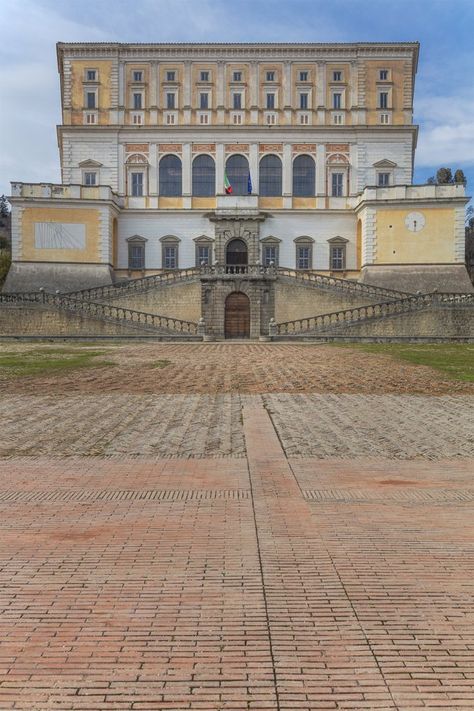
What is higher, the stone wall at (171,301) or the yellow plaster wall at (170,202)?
the yellow plaster wall at (170,202)

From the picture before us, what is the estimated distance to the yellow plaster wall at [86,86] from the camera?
54281 millimetres

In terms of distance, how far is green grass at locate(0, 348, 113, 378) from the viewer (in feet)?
71.6

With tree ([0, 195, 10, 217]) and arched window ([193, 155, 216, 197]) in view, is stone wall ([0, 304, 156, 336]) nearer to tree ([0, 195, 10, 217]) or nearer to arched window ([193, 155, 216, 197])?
arched window ([193, 155, 216, 197])

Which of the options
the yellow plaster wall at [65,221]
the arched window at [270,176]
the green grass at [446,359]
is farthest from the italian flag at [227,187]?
the green grass at [446,359]

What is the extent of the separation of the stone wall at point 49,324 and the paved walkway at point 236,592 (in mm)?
32139

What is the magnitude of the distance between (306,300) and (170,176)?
18.1 meters

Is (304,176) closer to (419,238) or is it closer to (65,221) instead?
(419,238)

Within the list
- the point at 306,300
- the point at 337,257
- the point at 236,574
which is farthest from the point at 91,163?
the point at 236,574

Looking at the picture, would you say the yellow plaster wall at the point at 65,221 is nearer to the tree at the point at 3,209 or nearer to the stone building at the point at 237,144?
the stone building at the point at 237,144

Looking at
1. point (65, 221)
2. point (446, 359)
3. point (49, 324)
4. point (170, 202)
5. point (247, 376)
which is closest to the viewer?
point (247, 376)

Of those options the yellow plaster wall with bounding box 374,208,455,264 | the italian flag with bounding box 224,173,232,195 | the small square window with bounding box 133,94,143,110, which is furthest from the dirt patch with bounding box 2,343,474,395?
the small square window with bounding box 133,94,143,110

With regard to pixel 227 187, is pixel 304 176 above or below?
above

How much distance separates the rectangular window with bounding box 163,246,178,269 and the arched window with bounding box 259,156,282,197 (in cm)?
850

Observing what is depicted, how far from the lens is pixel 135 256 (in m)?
53.6
